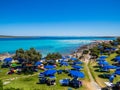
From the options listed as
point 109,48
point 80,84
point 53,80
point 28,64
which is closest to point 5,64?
point 28,64

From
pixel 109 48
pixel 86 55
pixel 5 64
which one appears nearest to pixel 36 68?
pixel 5 64

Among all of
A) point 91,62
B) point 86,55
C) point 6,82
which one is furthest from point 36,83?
point 86,55

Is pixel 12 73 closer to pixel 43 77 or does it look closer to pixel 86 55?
pixel 43 77

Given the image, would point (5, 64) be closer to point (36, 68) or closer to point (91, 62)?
point (36, 68)

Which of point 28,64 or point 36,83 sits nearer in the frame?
point 36,83

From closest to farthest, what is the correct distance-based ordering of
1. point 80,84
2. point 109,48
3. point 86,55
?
point 80,84, point 86,55, point 109,48

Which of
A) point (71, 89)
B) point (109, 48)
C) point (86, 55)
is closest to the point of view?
point (71, 89)

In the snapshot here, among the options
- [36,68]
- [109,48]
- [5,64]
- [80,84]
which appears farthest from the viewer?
[109,48]

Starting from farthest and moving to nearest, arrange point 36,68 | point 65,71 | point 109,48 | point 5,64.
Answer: point 109,48
point 5,64
point 36,68
point 65,71

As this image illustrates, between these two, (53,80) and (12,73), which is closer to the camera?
(53,80)
